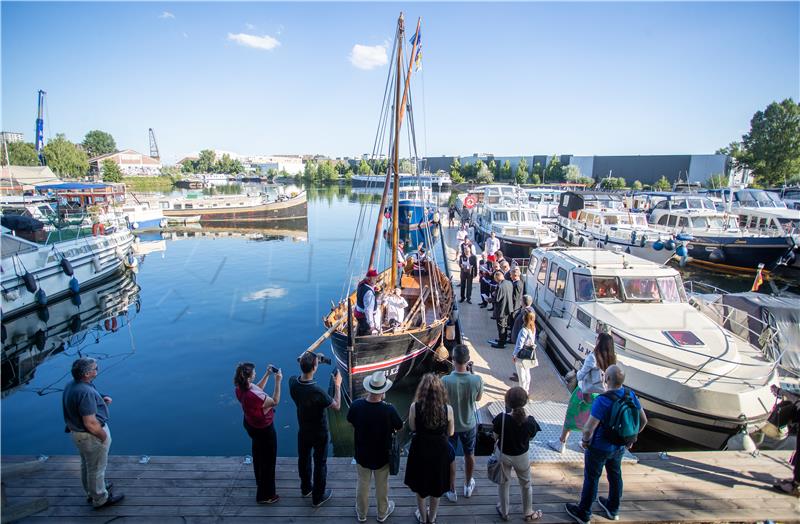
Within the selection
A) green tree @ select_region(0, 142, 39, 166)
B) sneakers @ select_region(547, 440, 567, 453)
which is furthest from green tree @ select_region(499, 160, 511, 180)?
sneakers @ select_region(547, 440, 567, 453)

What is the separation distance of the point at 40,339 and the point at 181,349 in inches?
208

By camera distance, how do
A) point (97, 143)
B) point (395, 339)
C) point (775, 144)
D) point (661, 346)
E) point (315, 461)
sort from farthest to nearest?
point (97, 143), point (775, 144), point (395, 339), point (661, 346), point (315, 461)

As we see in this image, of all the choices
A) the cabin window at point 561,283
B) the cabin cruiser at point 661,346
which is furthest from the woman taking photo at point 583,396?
the cabin window at point 561,283

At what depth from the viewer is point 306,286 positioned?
19.4 m

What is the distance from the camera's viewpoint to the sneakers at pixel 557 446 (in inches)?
203

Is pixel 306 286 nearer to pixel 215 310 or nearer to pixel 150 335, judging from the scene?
pixel 215 310

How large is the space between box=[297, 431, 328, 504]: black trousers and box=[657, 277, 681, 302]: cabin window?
25.0 ft

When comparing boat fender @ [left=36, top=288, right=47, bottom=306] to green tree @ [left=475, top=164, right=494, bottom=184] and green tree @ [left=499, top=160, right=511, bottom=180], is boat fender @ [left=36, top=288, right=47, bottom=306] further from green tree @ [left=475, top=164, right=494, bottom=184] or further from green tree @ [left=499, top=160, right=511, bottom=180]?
green tree @ [left=499, top=160, right=511, bottom=180]

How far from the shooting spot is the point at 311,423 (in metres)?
3.96

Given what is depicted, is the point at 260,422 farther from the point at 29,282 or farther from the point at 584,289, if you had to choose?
the point at 29,282

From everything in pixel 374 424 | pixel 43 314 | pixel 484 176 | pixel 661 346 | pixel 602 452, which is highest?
pixel 484 176

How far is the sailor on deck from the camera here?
27.0 feet

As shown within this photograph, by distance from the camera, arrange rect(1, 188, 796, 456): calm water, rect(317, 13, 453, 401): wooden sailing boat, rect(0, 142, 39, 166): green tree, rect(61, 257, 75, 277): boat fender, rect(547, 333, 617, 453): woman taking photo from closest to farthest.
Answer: rect(547, 333, 617, 453): woman taking photo → rect(317, 13, 453, 401): wooden sailing boat → rect(1, 188, 796, 456): calm water → rect(61, 257, 75, 277): boat fender → rect(0, 142, 39, 166): green tree

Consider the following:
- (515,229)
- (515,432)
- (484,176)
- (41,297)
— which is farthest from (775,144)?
(41,297)
